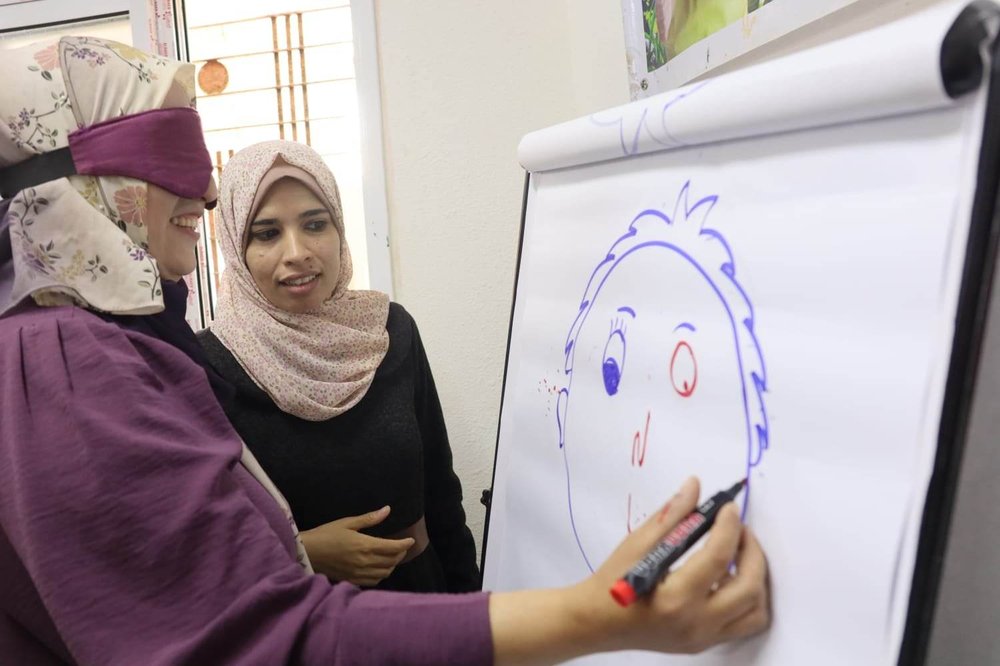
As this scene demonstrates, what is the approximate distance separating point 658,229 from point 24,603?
0.65 meters

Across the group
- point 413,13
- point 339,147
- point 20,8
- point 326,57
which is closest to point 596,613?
point 413,13

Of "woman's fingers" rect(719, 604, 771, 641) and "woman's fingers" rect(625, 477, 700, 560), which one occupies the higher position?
"woman's fingers" rect(625, 477, 700, 560)

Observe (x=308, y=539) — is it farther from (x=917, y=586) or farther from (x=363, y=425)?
(x=917, y=586)

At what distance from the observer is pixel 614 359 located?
27.8 inches

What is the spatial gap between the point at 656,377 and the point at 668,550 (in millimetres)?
195

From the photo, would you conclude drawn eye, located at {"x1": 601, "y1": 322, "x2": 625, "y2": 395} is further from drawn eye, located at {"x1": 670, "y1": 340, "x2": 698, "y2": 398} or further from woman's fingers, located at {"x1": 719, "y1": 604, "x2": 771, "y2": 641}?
woman's fingers, located at {"x1": 719, "y1": 604, "x2": 771, "y2": 641}

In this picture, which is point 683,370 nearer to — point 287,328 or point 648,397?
point 648,397

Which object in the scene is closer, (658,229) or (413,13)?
(658,229)

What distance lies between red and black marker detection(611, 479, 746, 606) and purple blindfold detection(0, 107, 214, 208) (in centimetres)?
66

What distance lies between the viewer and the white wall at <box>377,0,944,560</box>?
1.59 meters

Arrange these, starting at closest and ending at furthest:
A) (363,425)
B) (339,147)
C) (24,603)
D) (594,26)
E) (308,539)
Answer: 1. (24,603)
2. (308,539)
3. (363,425)
4. (594,26)
5. (339,147)

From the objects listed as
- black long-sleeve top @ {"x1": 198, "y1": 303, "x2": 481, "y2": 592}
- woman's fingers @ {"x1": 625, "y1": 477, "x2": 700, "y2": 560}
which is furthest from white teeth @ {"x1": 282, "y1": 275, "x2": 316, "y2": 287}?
woman's fingers @ {"x1": 625, "y1": 477, "x2": 700, "y2": 560}

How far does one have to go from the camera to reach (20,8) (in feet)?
6.26

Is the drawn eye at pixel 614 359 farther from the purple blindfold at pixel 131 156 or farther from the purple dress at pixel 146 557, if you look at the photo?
the purple blindfold at pixel 131 156
